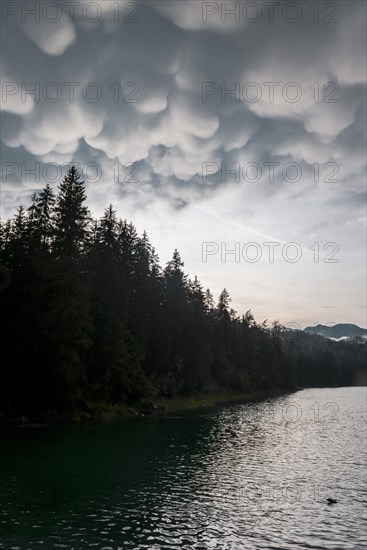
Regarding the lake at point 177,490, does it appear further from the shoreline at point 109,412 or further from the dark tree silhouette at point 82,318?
the dark tree silhouette at point 82,318

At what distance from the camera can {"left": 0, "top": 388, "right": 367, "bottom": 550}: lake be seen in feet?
55.0

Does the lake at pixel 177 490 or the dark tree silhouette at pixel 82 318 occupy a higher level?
the dark tree silhouette at pixel 82 318

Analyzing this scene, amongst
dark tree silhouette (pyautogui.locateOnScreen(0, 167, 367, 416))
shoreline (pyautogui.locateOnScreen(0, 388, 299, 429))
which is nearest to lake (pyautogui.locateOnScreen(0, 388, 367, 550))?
shoreline (pyautogui.locateOnScreen(0, 388, 299, 429))

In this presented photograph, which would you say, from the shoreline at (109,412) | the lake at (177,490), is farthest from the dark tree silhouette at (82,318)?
the lake at (177,490)

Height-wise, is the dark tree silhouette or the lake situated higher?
the dark tree silhouette

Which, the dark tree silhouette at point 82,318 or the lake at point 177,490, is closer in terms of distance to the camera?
the lake at point 177,490

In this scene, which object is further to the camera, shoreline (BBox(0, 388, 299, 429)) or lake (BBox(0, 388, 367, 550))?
shoreline (BBox(0, 388, 299, 429))

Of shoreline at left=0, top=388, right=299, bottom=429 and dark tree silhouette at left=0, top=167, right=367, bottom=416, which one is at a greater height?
dark tree silhouette at left=0, top=167, right=367, bottom=416

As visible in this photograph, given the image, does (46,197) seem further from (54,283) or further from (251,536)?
(251,536)

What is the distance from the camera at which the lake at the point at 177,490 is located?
1677 cm

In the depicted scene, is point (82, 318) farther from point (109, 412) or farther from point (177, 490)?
point (177, 490)

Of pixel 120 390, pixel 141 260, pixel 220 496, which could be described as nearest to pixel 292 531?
pixel 220 496

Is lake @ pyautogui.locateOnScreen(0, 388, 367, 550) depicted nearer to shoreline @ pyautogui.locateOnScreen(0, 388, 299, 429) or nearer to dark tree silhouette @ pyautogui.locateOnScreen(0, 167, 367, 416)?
shoreline @ pyautogui.locateOnScreen(0, 388, 299, 429)

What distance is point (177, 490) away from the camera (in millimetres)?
23672
